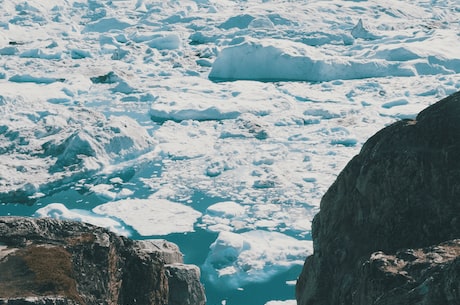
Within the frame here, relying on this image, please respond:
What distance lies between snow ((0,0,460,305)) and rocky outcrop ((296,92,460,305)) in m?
9.98

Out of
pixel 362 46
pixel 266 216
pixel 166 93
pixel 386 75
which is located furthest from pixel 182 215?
pixel 362 46

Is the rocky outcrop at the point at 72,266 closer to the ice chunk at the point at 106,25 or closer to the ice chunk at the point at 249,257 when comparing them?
the ice chunk at the point at 249,257

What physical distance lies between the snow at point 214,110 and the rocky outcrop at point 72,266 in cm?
960

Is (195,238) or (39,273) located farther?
(195,238)

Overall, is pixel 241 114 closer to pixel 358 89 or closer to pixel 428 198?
pixel 358 89

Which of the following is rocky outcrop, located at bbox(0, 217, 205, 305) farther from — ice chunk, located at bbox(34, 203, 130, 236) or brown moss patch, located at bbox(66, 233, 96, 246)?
ice chunk, located at bbox(34, 203, 130, 236)

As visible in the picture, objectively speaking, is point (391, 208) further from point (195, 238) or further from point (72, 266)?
point (195, 238)

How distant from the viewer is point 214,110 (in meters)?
30.3

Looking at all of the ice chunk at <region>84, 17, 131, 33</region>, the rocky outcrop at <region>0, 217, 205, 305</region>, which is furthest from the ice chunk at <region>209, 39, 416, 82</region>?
the rocky outcrop at <region>0, 217, 205, 305</region>

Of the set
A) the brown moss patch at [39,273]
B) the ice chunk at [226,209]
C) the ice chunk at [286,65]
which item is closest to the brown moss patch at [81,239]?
the brown moss patch at [39,273]

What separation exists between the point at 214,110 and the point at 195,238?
10.9m

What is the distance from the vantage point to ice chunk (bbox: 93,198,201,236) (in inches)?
821

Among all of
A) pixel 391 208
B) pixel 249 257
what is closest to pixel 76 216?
pixel 249 257

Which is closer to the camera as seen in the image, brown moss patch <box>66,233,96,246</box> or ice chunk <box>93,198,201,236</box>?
brown moss patch <box>66,233,96,246</box>
